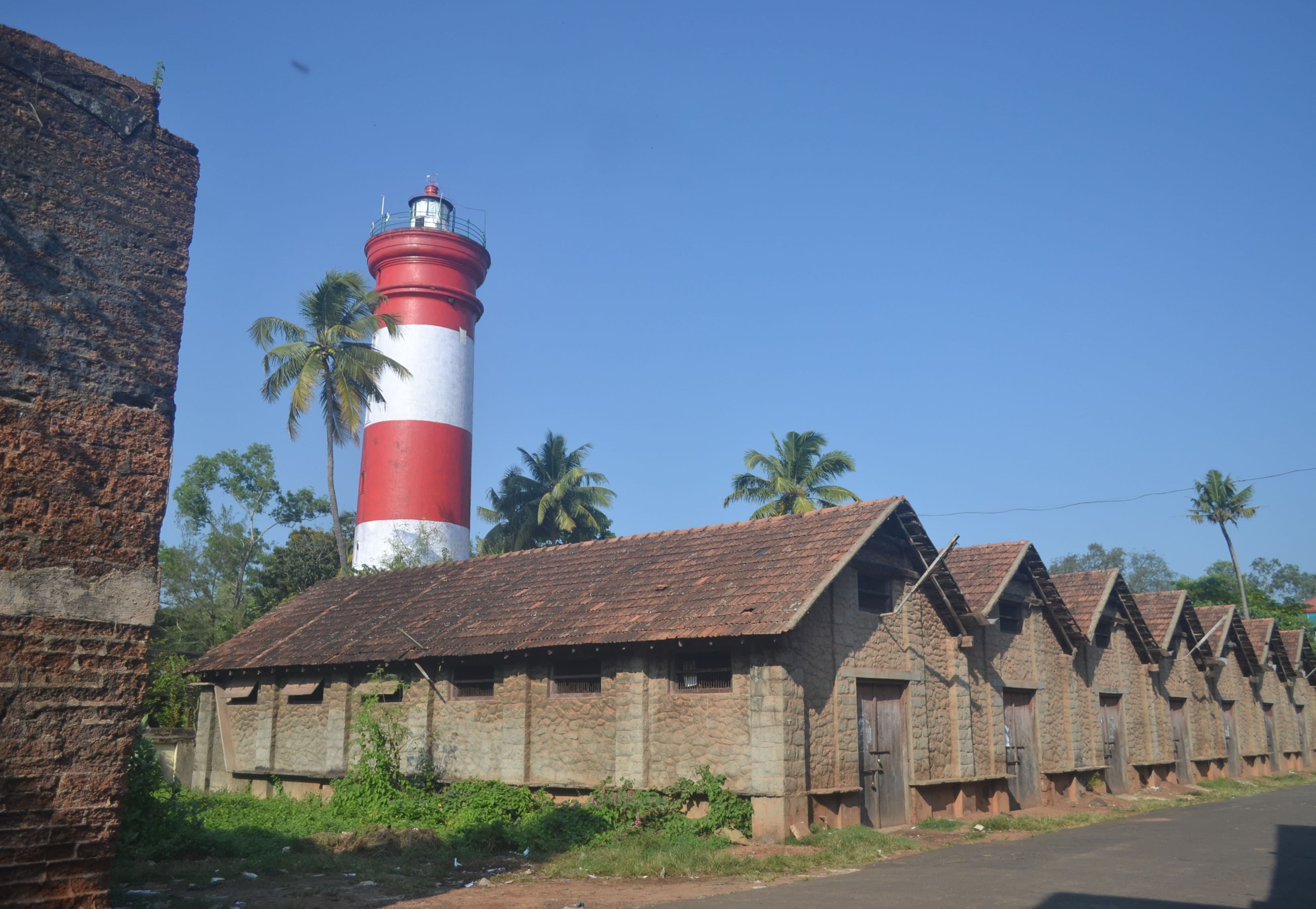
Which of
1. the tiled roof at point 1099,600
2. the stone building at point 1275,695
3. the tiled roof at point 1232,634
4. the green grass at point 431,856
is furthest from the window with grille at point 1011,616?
the stone building at point 1275,695

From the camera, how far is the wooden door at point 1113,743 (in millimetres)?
24797

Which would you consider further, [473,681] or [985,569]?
[985,569]

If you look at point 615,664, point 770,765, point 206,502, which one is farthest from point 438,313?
point 770,765

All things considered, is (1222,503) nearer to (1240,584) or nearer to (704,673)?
(1240,584)

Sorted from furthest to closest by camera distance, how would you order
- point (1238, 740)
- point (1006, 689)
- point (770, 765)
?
point (1238, 740), point (1006, 689), point (770, 765)

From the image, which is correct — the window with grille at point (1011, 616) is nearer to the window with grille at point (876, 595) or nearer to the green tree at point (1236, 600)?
the window with grille at point (876, 595)

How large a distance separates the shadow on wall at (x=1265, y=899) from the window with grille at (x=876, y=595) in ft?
21.7

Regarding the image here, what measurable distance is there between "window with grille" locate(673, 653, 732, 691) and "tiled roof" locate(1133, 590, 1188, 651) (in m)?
16.8

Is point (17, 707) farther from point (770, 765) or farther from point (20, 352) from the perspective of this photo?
point (770, 765)

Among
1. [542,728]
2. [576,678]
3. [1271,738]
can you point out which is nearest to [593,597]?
[576,678]

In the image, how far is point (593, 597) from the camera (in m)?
18.4

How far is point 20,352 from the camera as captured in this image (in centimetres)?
751

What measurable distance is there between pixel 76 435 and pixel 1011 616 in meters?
19.1

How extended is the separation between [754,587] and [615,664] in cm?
257
